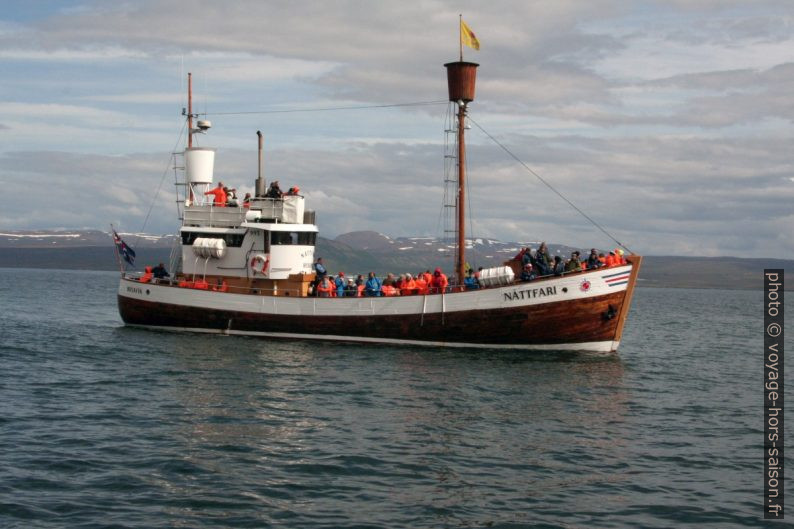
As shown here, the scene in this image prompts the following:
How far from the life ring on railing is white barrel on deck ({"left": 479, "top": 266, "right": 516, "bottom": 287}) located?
11418mm

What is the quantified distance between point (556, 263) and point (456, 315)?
16.6ft

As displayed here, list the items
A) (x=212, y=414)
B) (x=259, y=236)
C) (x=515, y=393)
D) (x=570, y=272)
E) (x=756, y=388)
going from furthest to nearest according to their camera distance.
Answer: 1. (x=259, y=236)
2. (x=570, y=272)
3. (x=756, y=388)
4. (x=515, y=393)
5. (x=212, y=414)

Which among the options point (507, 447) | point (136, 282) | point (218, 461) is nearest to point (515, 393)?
point (507, 447)

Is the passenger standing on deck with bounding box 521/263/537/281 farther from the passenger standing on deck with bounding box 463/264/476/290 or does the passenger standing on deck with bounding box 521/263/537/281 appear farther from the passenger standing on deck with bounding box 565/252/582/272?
the passenger standing on deck with bounding box 463/264/476/290

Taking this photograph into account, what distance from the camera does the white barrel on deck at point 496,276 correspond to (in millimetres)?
37875

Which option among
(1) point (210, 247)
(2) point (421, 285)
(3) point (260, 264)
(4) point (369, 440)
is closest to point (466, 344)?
(2) point (421, 285)

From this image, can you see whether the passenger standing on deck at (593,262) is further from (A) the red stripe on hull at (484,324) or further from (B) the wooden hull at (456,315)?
(A) the red stripe on hull at (484,324)

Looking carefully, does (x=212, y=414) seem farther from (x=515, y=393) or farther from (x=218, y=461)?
(x=515, y=393)

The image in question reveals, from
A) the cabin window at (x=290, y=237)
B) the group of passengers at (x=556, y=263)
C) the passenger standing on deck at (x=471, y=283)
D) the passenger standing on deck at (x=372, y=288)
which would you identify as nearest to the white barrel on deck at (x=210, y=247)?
the cabin window at (x=290, y=237)

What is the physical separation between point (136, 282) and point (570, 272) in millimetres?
23169

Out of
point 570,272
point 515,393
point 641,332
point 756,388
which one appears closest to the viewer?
point 515,393

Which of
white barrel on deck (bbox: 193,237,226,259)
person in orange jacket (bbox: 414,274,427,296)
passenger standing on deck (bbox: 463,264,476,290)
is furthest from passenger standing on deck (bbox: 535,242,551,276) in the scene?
white barrel on deck (bbox: 193,237,226,259)

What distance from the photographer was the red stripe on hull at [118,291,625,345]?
124 ft

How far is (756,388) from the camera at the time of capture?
34.2m
